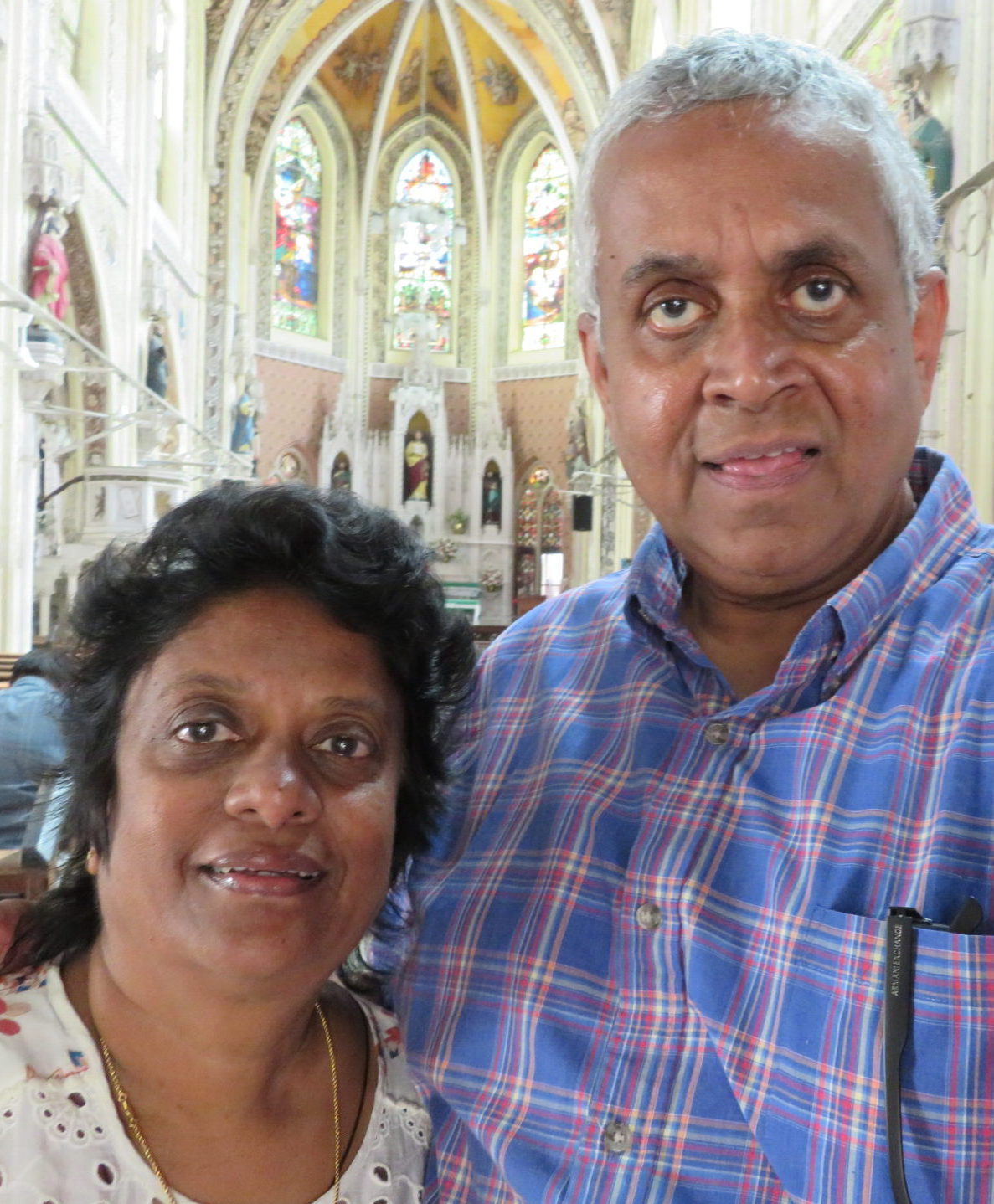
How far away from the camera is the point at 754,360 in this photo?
1248 millimetres

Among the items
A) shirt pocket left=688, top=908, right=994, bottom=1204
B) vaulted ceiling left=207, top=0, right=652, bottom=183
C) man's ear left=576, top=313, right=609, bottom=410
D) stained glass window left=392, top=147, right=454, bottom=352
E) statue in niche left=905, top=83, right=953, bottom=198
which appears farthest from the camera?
stained glass window left=392, top=147, right=454, bottom=352

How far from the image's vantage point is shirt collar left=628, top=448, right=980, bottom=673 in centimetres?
123

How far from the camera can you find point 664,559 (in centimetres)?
146

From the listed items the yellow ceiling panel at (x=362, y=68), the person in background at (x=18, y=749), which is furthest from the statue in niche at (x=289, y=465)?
the person in background at (x=18, y=749)

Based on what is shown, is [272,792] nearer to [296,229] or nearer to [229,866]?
[229,866]

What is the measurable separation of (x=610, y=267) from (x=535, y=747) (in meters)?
0.52

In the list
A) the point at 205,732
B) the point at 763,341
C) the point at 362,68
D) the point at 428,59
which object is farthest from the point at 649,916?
the point at 428,59

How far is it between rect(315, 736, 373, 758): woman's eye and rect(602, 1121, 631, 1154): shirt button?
0.40 meters

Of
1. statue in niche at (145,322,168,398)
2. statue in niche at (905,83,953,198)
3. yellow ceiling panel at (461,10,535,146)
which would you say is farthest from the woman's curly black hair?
yellow ceiling panel at (461,10,535,146)

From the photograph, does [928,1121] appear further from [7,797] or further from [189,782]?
[7,797]

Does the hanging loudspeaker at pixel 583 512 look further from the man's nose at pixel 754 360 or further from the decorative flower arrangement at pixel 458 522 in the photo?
the man's nose at pixel 754 360

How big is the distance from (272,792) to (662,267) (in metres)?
0.63

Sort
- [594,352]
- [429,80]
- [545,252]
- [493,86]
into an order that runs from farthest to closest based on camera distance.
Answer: [429,80], [545,252], [493,86], [594,352]

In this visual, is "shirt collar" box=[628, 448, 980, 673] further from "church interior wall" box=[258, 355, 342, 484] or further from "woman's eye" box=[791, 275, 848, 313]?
"church interior wall" box=[258, 355, 342, 484]
